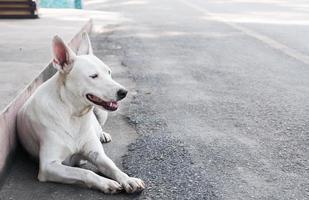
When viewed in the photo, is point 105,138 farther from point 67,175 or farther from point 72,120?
point 67,175

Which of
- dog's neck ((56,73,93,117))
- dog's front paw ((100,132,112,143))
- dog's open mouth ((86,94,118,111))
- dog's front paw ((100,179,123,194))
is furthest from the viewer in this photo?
dog's front paw ((100,132,112,143))

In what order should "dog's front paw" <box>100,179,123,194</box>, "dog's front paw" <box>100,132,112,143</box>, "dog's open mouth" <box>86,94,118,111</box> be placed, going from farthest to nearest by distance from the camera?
"dog's front paw" <box>100,132,112,143</box> < "dog's open mouth" <box>86,94,118,111</box> < "dog's front paw" <box>100,179,123,194</box>

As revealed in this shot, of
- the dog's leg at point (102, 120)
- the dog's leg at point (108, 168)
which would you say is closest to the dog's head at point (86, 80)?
the dog's leg at point (108, 168)

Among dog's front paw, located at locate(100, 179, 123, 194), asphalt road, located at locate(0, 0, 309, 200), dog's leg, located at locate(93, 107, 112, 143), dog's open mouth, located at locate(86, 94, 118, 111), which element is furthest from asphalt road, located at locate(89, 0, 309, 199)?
dog's open mouth, located at locate(86, 94, 118, 111)

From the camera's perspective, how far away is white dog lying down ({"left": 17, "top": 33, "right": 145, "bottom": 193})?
135 inches

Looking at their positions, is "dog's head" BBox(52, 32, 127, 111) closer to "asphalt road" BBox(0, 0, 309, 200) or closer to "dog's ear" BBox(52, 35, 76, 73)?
"dog's ear" BBox(52, 35, 76, 73)

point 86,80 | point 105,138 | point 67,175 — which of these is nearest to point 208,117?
point 105,138

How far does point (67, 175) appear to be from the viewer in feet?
11.3

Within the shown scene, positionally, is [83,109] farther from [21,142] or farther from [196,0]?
[196,0]

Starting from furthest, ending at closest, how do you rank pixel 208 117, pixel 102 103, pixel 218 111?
pixel 218 111, pixel 208 117, pixel 102 103

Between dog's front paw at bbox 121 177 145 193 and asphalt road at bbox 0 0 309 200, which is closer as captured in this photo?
dog's front paw at bbox 121 177 145 193

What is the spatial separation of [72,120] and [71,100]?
0.51ft

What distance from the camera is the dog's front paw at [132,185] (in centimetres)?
339

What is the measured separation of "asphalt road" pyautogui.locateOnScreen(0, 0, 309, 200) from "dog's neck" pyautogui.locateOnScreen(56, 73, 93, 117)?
547 mm
